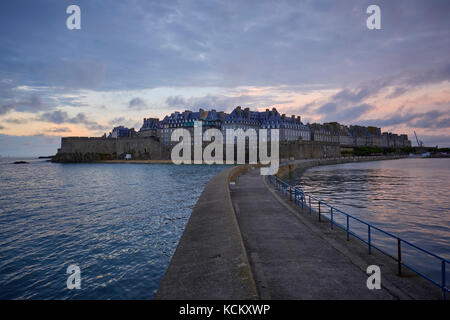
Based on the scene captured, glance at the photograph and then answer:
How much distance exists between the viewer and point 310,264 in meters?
7.94

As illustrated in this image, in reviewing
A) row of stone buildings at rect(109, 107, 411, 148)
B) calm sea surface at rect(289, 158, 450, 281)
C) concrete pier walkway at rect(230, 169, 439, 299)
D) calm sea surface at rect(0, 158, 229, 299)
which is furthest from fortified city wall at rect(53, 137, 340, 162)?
concrete pier walkway at rect(230, 169, 439, 299)

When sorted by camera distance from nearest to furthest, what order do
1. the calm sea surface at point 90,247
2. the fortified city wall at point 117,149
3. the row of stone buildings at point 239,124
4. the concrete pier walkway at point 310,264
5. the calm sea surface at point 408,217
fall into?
the concrete pier walkway at point 310,264 < the calm sea surface at point 90,247 < the calm sea surface at point 408,217 < the fortified city wall at point 117,149 < the row of stone buildings at point 239,124

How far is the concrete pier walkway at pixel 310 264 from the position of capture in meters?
6.36

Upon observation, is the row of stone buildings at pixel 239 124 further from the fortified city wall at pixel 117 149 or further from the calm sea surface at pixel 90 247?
the calm sea surface at pixel 90 247

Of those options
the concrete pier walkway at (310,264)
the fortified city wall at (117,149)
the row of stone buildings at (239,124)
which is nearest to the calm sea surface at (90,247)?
the concrete pier walkway at (310,264)

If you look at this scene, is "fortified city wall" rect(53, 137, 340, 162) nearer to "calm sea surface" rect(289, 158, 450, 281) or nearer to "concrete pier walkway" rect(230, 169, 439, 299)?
"calm sea surface" rect(289, 158, 450, 281)

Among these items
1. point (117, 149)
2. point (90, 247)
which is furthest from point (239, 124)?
point (90, 247)

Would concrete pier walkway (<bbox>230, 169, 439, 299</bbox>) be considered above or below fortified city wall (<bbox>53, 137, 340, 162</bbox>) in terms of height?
below

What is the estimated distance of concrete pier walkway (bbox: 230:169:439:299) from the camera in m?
6.36

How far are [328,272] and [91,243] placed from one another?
11.2m

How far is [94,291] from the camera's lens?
888 cm
